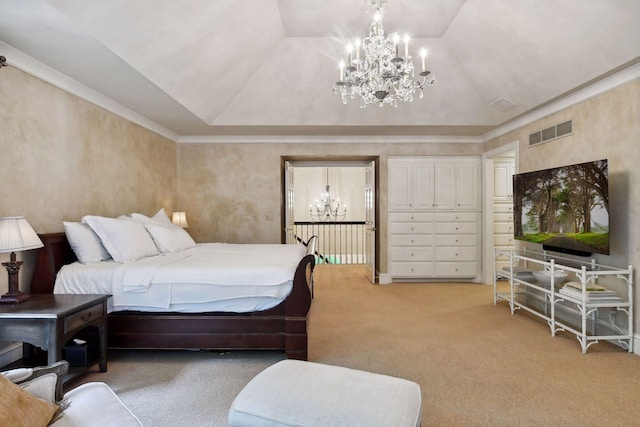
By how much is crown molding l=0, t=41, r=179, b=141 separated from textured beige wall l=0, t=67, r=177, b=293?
0.17 ft

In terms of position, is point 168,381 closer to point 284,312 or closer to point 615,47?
point 284,312

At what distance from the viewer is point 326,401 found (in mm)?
1389

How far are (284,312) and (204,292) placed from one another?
63 cm

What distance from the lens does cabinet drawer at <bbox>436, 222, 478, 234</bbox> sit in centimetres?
551

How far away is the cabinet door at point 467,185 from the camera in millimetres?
5504

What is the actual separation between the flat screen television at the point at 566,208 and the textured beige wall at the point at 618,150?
21 cm

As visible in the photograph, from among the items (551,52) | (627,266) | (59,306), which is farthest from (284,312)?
(551,52)

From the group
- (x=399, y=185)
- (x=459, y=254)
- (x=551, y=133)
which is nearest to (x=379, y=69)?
(x=551, y=133)

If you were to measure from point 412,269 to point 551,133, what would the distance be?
2.74m

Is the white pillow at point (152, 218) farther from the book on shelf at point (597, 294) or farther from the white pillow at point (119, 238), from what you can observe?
the book on shelf at point (597, 294)

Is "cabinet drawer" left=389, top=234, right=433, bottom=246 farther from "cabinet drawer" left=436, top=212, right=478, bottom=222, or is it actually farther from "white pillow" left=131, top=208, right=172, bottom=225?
"white pillow" left=131, top=208, right=172, bottom=225

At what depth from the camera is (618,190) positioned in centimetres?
301

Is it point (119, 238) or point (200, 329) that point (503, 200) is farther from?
point (119, 238)

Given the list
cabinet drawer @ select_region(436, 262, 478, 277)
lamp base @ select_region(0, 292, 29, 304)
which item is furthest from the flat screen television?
lamp base @ select_region(0, 292, 29, 304)
